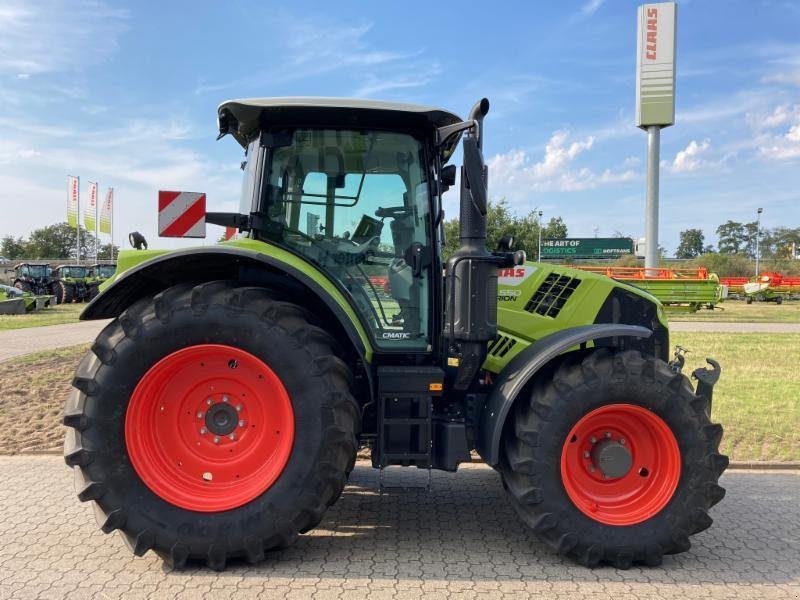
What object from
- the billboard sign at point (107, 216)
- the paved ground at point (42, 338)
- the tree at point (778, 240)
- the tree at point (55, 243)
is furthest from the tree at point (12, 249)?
the tree at point (778, 240)

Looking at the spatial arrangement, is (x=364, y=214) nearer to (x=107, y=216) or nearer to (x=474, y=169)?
(x=474, y=169)

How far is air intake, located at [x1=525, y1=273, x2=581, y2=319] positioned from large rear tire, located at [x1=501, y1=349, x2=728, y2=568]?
0.65 m

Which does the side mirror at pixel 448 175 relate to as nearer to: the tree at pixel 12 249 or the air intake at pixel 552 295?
the air intake at pixel 552 295

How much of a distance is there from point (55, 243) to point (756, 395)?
291 feet

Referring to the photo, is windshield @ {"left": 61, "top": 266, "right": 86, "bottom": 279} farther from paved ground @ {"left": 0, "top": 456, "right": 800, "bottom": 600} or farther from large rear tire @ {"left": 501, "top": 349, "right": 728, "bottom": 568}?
large rear tire @ {"left": 501, "top": 349, "right": 728, "bottom": 568}

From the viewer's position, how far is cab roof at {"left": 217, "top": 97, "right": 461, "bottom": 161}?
125 inches

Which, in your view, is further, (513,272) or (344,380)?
(513,272)

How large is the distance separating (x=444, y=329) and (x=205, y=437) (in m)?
1.43

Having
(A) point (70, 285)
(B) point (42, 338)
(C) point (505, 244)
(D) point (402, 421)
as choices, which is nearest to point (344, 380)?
(D) point (402, 421)

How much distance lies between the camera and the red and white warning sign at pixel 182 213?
11.5 feet

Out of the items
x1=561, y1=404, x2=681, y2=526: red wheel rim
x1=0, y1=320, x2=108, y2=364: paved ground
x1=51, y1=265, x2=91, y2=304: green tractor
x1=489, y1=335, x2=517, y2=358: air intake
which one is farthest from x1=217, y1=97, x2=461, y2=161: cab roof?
x1=51, y1=265, x2=91, y2=304: green tractor

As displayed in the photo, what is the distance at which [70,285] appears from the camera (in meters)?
26.2

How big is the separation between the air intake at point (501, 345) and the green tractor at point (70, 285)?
26.7 m

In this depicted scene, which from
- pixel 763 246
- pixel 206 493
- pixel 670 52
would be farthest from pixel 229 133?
pixel 763 246
